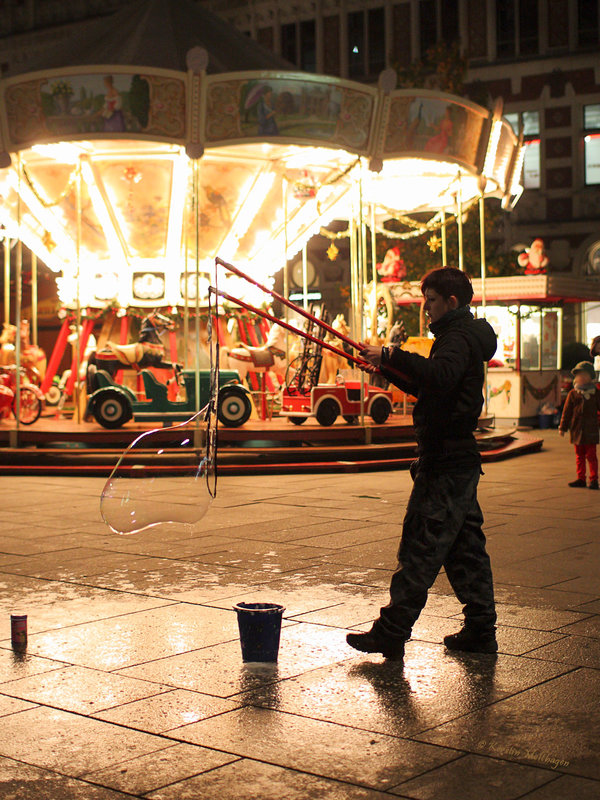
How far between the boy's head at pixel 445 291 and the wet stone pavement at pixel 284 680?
1.72 meters

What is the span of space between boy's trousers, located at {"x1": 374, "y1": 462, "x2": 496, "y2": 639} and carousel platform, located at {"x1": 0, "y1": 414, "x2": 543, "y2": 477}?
31.5ft

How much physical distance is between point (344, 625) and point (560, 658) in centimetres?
126

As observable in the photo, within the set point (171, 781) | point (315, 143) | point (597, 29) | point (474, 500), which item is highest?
point (597, 29)

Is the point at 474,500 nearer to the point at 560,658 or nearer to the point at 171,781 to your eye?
the point at 560,658

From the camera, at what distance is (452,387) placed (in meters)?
5.28

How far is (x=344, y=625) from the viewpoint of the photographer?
602 centimetres

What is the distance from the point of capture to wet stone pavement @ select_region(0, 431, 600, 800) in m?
3.80

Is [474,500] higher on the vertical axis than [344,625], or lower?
higher

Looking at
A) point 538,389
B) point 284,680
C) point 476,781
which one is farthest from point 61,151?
point 476,781


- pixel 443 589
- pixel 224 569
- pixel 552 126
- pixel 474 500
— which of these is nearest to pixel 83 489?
pixel 224 569

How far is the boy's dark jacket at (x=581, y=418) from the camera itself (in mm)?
12570

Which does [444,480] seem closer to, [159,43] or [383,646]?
[383,646]

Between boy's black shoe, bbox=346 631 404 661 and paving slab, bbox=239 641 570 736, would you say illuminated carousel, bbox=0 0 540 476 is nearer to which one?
boy's black shoe, bbox=346 631 404 661

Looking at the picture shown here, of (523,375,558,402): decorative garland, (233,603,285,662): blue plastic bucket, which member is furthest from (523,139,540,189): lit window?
(233,603,285,662): blue plastic bucket
